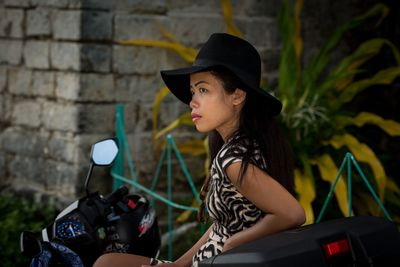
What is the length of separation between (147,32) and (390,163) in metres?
2.05

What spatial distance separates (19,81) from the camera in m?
6.36

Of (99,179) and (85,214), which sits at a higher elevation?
(85,214)

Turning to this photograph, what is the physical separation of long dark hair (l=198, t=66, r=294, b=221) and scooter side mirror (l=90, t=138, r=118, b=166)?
1.82 ft

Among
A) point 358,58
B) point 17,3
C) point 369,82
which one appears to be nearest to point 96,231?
point 369,82

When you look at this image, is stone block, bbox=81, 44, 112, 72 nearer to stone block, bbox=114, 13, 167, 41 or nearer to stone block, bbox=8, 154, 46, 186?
stone block, bbox=114, 13, 167, 41

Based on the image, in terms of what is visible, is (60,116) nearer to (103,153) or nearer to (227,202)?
(103,153)

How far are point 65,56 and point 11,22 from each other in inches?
29.0

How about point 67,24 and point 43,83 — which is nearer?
point 67,24

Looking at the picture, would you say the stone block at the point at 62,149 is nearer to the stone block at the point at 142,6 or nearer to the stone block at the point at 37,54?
the stone block at the point at 37,54

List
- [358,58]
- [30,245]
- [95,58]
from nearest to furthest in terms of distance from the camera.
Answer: [30,245], [95,58], [358,58]

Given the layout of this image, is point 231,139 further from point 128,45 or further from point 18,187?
point 18,187

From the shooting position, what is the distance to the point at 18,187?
6355 millimetres

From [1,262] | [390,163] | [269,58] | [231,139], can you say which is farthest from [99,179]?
[231,139]

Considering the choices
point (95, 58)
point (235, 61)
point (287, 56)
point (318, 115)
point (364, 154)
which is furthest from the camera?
point (287, 56)
